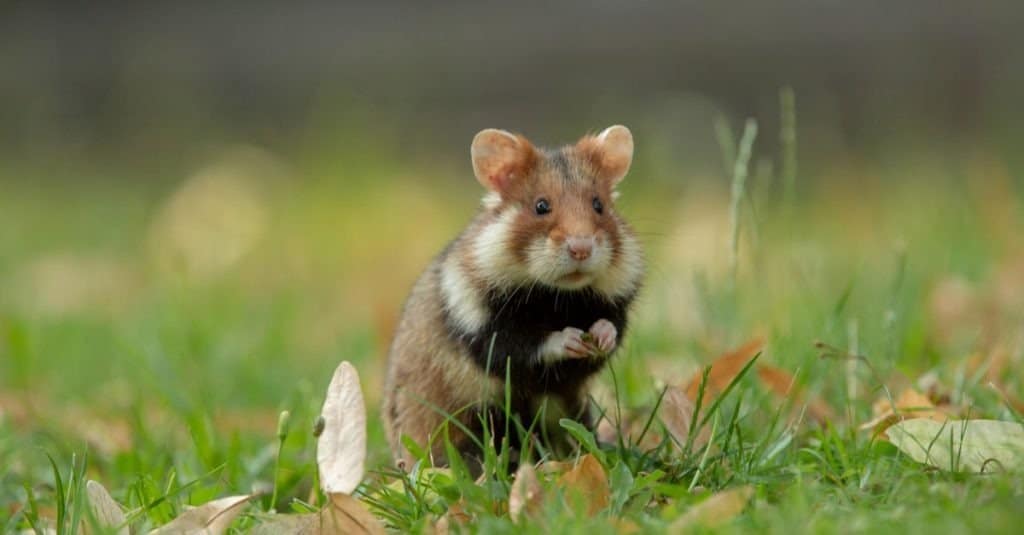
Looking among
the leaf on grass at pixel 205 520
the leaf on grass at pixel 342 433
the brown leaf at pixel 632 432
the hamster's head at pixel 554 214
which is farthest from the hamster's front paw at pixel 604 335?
the leaf on grass at pixel 205 520

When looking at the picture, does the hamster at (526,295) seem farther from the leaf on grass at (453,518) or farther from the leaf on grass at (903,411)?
the leaf on grass at (903,411)

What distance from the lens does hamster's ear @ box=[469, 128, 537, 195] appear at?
392 centimetres

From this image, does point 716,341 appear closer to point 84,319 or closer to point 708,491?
point 708,491

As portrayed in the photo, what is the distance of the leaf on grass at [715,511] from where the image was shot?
2980 mm

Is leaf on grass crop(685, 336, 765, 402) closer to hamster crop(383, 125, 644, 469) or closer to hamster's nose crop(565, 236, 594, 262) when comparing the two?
hamster crop(383, 125, 644, 469)

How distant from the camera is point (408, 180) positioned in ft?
34.4

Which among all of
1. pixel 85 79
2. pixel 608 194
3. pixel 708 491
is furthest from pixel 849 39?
pixel 708 491

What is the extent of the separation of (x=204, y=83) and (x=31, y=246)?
11.9 feet

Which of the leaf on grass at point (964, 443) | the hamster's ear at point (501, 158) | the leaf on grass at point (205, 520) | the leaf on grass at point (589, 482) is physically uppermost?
the hamster's ear at point (501, 158)

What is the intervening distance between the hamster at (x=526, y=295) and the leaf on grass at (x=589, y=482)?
378 mm

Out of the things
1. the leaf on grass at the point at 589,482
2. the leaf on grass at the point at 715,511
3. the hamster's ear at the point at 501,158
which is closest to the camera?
the leaf on grass at the point at 715,511

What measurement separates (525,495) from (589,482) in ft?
0.71

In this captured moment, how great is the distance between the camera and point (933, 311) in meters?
5.40

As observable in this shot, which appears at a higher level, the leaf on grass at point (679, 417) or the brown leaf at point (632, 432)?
the leaf on grass at point (679, 417)
